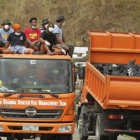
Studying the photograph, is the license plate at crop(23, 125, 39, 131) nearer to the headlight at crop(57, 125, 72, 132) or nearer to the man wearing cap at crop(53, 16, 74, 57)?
the headlight at crop(57, 125, 72, 132)

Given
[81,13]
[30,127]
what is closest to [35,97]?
[30,127]

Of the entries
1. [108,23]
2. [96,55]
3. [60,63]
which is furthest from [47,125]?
[108,23]

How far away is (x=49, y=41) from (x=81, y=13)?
83.7 ft

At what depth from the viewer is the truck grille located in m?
12.7

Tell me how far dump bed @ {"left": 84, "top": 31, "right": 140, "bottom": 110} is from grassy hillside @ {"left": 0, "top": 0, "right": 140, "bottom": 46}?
64.5ft

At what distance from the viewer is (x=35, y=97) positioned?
12.7 m

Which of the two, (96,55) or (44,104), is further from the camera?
(96,55)

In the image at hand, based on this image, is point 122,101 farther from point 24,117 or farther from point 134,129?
point 24,117

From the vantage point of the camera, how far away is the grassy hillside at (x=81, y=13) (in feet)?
126

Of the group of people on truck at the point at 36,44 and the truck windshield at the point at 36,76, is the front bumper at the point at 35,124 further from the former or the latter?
the group of people on truck at the point at 36,44

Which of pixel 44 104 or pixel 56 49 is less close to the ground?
pixel 56 49

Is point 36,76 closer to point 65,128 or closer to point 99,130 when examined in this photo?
point 65,128

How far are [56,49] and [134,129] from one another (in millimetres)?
3068

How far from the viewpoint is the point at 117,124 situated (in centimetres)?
1254
